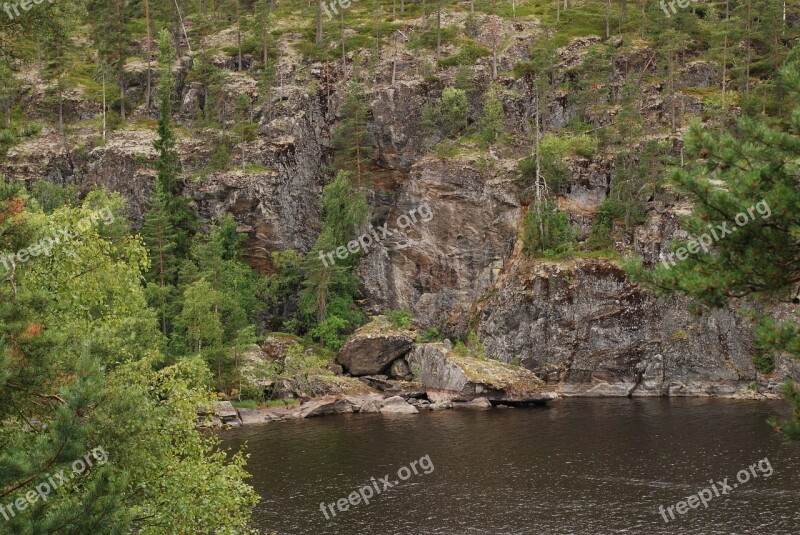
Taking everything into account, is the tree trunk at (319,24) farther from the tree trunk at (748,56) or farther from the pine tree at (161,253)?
the tree trunk at (748,56)

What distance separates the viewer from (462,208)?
7531 cm

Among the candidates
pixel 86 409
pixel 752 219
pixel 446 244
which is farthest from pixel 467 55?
pixel 86 409

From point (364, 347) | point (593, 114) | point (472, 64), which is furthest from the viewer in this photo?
point (472, 64)

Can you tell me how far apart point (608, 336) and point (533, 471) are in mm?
32590

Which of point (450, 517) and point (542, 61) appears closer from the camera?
point (450, 517)

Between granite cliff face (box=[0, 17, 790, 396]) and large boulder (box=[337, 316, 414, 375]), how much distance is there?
23.6ft

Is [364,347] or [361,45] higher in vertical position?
[361,45]

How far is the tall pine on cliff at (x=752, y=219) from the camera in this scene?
11.3m

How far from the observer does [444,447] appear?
1722 inches

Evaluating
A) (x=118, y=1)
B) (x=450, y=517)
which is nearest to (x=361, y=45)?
(x=118, y=1)

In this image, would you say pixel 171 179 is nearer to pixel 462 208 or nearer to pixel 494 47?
pixel 462 208

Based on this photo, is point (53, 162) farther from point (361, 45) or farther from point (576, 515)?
point (576, 515)

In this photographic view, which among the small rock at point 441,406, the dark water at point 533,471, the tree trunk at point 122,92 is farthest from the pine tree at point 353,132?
the dark water at point 533,471

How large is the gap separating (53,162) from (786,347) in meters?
86.1
